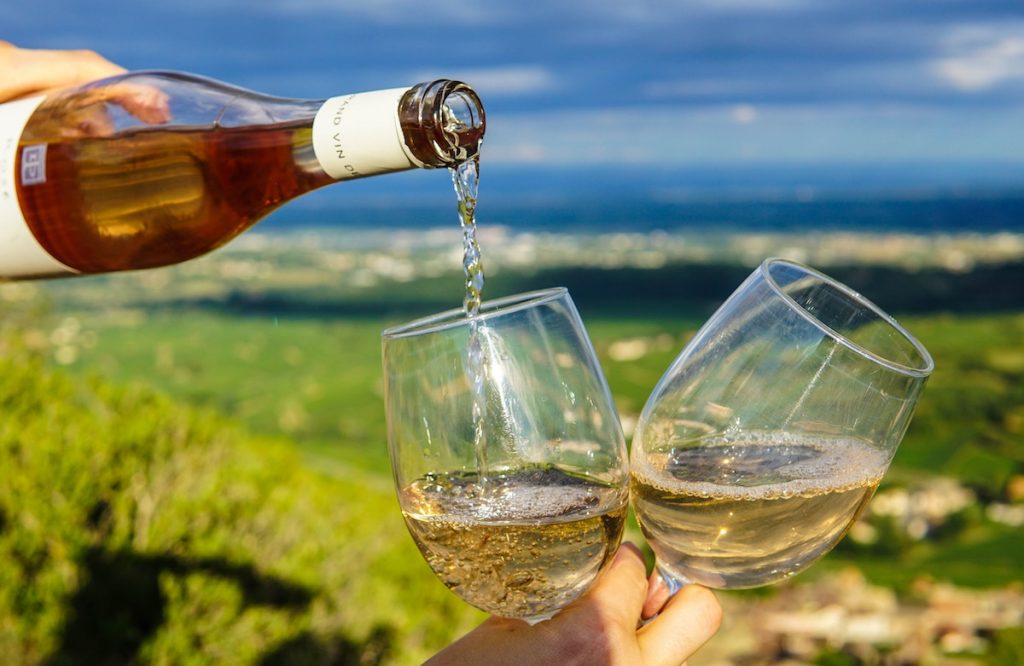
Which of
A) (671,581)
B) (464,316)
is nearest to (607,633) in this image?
(671,581)

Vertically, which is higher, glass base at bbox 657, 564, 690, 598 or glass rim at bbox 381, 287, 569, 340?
glass rim at bbox 381, 287, 569, 340

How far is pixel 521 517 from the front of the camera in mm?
1253

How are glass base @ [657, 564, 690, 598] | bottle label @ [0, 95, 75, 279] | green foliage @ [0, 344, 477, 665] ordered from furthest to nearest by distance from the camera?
green foliage @ [0, 344, 477, 665], bottle label @ [0, 95, 75, 279], glass base @ [657, 564, 690, 598]

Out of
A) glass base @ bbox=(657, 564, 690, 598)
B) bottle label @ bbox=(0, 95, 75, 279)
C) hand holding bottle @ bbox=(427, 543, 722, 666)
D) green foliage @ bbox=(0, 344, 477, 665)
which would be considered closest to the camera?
hand holding bottle @ bbox=(427, 543, 722, 666)

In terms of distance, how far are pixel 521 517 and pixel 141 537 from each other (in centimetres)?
308

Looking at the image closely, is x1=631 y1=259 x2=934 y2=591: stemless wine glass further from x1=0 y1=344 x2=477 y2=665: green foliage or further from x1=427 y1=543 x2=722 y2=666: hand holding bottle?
x1=0 y1=344 x2=477 y2=665: green foliage

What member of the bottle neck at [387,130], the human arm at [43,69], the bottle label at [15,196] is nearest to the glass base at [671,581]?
the bottle neck at [387,130]

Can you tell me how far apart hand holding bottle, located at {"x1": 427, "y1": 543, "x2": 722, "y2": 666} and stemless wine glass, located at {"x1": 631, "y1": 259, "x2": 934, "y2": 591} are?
0.08 m

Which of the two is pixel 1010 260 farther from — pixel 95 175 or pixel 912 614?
pixel 95 175

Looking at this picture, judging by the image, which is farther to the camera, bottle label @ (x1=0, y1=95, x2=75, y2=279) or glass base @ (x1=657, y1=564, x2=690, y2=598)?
bottle label @ (x1=0, y1=95, x2=75, y2=279)

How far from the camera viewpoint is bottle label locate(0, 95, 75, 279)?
1632mm

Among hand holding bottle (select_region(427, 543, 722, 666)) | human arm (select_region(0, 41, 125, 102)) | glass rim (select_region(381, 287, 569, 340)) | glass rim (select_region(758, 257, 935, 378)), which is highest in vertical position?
human arm (select_region(0, 41, 125, 102))

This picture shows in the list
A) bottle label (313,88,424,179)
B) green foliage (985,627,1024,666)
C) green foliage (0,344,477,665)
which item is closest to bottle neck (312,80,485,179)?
bottle label (313,88,424,179)

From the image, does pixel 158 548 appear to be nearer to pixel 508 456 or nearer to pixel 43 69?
pixel 43 69
